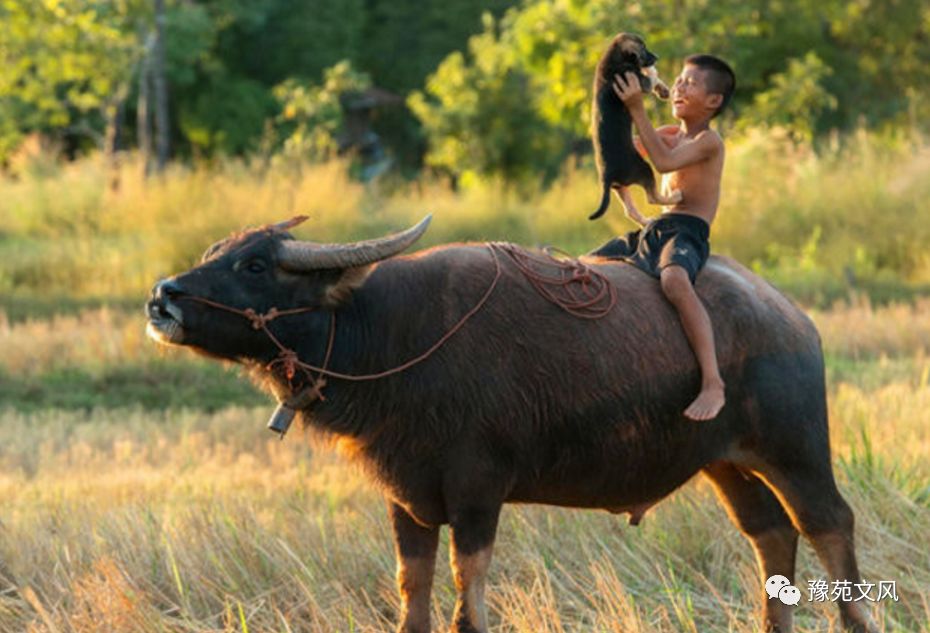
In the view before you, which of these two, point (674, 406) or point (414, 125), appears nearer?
point (674, 406)

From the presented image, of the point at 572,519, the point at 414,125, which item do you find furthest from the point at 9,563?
the point at 414,125

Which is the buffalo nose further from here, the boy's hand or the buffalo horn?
the boy's hand

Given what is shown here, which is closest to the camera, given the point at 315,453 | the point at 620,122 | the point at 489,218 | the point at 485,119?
the point at 620,122

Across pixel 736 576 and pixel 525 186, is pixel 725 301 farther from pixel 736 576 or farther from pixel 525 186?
pixel 525 186

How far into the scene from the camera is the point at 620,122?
4793mm

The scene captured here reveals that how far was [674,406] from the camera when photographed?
4.64 metres

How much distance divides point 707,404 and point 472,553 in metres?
0.84

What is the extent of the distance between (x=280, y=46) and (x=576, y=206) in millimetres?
20659

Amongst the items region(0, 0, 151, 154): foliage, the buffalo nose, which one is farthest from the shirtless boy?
region(0, 0, 151, 154): foliage

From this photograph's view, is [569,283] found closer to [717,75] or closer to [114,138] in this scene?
[717,75]

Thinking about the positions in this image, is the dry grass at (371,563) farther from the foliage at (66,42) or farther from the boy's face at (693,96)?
the foliage at (66,42)

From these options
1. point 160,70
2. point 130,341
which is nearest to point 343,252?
point 130,341

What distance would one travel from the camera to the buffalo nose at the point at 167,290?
13.7ft

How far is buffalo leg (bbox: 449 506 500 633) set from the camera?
14.2ft
